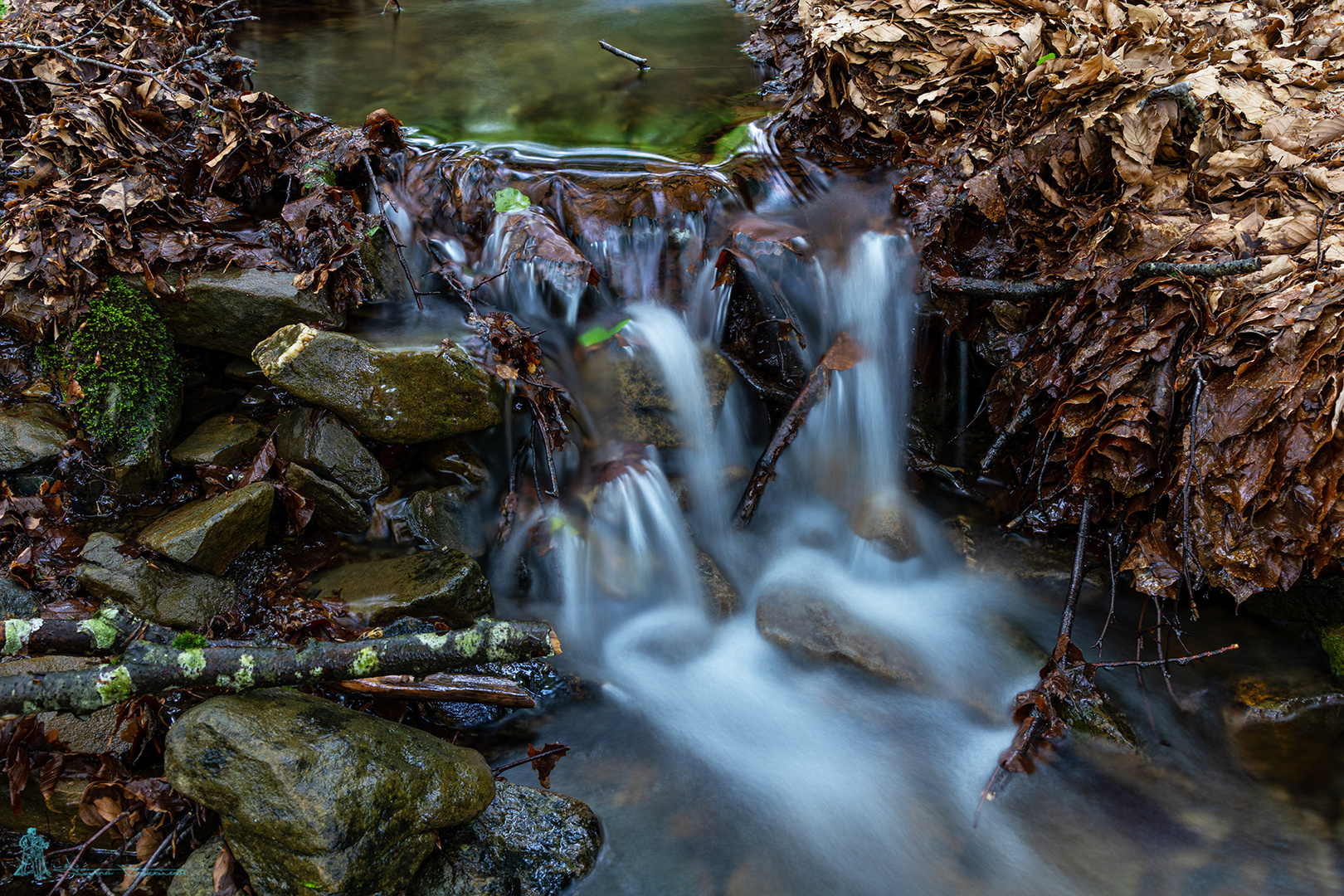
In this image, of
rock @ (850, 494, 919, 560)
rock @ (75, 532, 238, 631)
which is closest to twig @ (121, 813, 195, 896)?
rock @ (75, 532, 238, 631)

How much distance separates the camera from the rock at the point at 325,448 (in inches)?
160

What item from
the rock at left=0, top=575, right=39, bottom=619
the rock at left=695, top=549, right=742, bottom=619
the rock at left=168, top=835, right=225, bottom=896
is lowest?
the rock at left=695, top=549, right=742, bottom=619

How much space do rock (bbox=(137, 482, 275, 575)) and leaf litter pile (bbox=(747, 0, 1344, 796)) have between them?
3939mm

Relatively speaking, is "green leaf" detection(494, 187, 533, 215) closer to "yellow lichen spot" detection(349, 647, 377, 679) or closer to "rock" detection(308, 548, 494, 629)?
"rock" detection(308, 548, 494, 629)

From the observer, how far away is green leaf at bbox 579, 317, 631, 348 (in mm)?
4727

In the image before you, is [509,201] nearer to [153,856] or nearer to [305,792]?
[305,792]

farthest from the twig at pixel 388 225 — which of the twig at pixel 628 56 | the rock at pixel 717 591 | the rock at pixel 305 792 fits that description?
the twig at pixel 628 56

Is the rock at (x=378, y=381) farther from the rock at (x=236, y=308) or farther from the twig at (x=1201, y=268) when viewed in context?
the twig at (x=1201, y=268)

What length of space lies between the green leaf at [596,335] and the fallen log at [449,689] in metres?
2.17

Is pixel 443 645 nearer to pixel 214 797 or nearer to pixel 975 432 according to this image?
pixel 214 797

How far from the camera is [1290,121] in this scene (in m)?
3.99

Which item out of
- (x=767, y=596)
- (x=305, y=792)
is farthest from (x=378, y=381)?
(x=767, y=596)

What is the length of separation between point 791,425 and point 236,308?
3358mm

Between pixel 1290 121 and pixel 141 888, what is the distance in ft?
21.2
